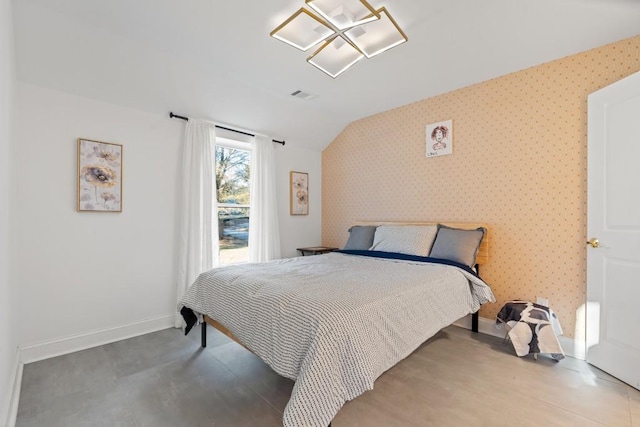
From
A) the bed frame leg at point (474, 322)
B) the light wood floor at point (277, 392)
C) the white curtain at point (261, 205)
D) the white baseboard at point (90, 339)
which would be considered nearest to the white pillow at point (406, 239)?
the bed frame leg at point (474, 322)

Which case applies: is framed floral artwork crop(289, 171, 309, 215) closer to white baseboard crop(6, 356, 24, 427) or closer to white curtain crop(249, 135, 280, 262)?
white curtain crop(249, 135, 280, 262)

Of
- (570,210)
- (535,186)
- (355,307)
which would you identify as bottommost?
(355,307)

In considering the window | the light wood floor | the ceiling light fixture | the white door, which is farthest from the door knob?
the window

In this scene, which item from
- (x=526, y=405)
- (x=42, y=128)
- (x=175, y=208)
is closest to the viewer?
(x=526, y=405)

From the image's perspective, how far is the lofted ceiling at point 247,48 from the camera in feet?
6.68

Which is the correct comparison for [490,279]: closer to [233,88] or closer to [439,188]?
[439,188]

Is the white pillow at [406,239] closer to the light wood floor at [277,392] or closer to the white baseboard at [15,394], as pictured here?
the light wood floor at [277,392]

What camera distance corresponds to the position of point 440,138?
10.9 feet

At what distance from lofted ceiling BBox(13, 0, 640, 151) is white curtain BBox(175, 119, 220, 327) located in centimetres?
29

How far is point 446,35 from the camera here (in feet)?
7.63

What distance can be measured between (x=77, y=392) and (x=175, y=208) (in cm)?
176

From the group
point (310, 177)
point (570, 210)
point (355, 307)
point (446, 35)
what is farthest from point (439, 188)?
point (355, 307)

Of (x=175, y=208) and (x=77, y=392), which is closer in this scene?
(x=77, y=392)

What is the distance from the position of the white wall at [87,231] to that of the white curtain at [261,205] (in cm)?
96
